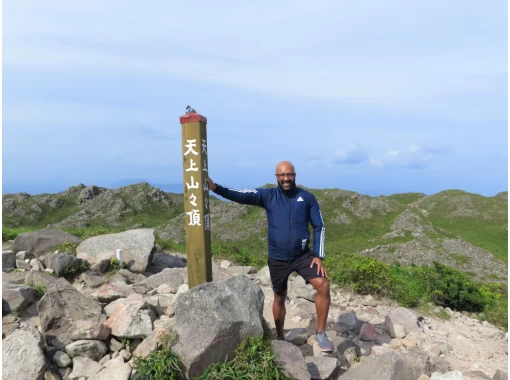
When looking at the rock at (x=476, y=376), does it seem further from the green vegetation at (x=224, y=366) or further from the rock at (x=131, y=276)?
the rock at (x=131, y=276)

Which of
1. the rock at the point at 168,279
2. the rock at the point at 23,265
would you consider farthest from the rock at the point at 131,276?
the rock at the point at 23,265

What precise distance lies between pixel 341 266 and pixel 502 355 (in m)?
5.97

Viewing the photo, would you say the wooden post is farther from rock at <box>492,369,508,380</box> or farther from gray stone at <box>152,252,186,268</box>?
gray stone at <box>152,252,186,268</box>

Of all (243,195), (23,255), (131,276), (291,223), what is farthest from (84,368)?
(23,255)

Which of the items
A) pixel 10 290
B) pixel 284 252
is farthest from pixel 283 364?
pixel 10 290

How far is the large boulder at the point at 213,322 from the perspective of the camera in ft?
21.6

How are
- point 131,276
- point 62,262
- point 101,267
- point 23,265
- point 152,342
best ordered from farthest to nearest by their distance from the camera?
point 23,265 < point 101,267 < point 131,276 < point 62,262 < point 152,342

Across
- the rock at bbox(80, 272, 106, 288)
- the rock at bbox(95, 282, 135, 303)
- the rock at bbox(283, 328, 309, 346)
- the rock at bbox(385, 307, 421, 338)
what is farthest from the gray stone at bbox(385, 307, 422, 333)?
the rock at bbox(80, 272, 106, 288)

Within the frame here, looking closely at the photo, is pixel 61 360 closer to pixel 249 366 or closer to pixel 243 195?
pixel 249 366

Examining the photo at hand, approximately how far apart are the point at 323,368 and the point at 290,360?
79 cm

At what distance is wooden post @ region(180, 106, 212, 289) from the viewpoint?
27.2 feet

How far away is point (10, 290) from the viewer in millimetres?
9320

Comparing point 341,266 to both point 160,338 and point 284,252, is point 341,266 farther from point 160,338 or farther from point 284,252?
point 160,338

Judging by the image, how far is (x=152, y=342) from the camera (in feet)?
22.9
